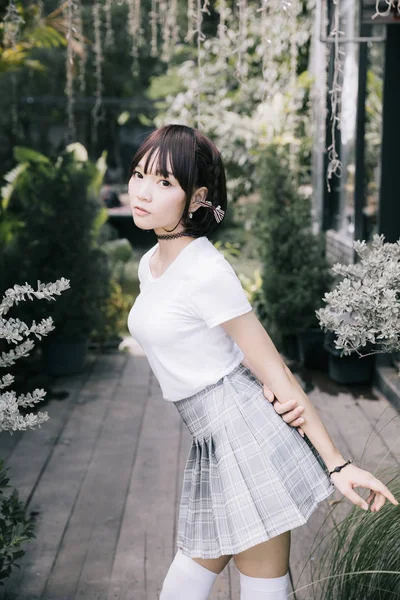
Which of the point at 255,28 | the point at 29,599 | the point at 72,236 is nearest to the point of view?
the point at 29,599

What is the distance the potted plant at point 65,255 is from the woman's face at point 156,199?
3787 mm

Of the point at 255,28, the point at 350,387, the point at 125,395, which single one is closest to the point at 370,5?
the point at 350,387

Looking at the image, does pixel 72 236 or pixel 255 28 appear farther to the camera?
pixel 255 28

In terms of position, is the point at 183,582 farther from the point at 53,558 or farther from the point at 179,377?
the point at 53,558

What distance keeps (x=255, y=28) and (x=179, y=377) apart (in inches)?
308

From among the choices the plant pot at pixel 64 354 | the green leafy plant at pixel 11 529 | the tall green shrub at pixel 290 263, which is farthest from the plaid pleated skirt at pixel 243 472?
the plant pot at pixel 64 354

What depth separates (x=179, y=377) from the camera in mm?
1687

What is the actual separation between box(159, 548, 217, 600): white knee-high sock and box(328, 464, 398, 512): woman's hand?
0.41 m

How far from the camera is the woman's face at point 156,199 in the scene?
66.8 inches

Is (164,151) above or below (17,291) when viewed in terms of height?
above

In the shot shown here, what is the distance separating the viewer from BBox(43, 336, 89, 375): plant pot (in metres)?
5.53

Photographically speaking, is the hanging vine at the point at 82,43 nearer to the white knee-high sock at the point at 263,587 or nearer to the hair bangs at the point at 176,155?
the hair bangs at the point at 176,155

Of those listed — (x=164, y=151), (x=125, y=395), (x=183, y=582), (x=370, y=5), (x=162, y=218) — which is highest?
(x=370, y=5)

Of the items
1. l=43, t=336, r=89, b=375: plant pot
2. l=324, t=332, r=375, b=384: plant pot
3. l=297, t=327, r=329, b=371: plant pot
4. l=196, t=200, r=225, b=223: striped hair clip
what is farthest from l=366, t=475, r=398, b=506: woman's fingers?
l=43, t=336, r=89, b=375: plant pot
